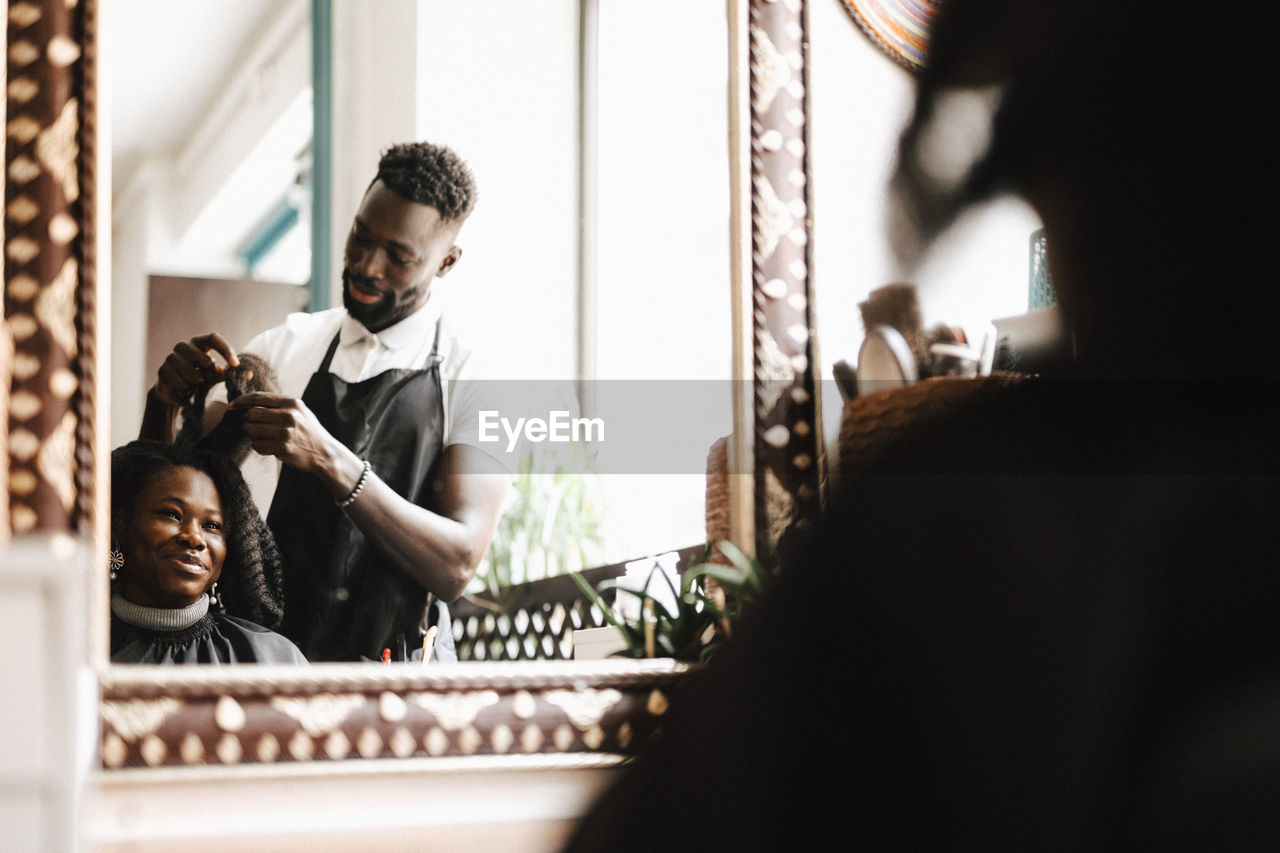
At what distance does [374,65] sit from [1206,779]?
0.86 m

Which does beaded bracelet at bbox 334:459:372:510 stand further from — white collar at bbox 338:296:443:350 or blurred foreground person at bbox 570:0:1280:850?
blurred foreground person at bbox 570:0:1280:850

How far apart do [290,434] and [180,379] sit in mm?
83

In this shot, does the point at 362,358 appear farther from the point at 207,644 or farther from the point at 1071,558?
the point at 1071,558

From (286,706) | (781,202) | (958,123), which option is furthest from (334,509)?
(958,123)

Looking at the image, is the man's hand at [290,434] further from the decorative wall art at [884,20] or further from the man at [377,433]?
the decorative wall art at [884,20]

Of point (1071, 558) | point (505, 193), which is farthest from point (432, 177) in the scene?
point (1071, 558)

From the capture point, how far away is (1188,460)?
0.47ft

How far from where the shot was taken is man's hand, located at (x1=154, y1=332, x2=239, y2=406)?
83 centimetres

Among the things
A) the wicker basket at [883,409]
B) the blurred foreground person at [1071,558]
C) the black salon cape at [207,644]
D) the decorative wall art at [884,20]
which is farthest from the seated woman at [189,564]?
the blurred foreground person at [1071,558]

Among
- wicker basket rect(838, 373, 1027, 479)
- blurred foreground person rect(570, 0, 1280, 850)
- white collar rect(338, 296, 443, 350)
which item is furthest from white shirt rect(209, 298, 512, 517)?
blurred foreground person rect(570, 0, 1280, 850)

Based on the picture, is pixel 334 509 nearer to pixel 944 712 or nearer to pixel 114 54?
pixel 114 54

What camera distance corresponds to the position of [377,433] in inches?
35.1

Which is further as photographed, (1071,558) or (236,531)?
(236,531)

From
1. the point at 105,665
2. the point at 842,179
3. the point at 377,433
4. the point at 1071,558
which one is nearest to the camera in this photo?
the point at 1071,558
